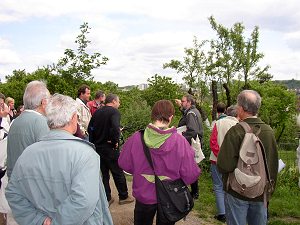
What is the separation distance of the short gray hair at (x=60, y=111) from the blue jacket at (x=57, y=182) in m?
0.06

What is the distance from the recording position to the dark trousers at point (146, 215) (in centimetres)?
358

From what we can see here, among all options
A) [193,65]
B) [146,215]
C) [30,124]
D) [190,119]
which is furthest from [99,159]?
[193,65]

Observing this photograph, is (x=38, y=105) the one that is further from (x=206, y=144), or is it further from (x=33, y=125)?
(x=206, y=144)

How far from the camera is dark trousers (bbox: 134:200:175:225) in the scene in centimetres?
358

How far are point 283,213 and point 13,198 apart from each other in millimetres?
4590

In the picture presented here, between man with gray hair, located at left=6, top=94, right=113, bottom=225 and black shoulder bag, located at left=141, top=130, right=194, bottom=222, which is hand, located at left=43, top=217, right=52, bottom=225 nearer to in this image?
man with gray hair, located at left=6, top=94, right=113, bottom=225

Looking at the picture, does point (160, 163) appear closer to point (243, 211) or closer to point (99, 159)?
point (243, 211)

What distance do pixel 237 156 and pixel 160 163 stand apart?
2.40 ft

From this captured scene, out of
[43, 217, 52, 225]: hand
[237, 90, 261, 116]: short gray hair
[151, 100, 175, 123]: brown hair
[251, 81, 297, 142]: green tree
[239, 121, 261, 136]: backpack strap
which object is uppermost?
[237, 90, 261, 116]: short gray hair

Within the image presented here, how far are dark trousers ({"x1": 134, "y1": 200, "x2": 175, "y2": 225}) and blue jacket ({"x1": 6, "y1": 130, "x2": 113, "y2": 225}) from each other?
1.27 m

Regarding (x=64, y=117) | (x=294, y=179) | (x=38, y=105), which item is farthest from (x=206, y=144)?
(x=64, y=117)

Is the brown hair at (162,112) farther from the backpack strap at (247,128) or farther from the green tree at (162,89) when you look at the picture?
the green tree at (162,89)

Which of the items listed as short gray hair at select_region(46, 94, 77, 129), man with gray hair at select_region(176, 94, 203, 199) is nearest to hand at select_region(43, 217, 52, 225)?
short gray hair at select_region(46, 94, 77, 129)

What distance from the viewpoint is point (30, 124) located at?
10.6 ft
